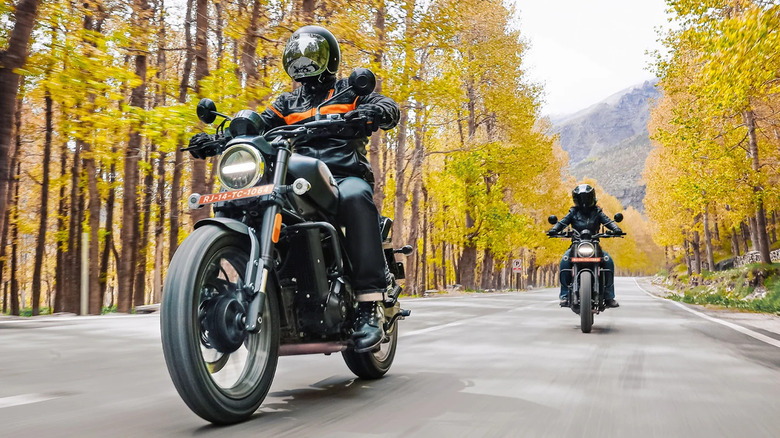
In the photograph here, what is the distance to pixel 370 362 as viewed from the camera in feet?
13.6

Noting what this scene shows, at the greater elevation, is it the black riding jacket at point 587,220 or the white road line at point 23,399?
the black riding jacket at point 587,220

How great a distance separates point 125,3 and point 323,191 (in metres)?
7.84

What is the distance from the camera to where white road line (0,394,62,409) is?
10.2 feet

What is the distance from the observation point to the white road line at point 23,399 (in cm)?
310

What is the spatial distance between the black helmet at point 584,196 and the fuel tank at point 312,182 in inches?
263

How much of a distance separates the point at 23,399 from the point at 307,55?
8.09 ft

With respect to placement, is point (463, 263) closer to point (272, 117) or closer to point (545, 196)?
point (545, 196)

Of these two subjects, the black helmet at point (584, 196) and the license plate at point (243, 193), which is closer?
the license plate at point (243, 193)

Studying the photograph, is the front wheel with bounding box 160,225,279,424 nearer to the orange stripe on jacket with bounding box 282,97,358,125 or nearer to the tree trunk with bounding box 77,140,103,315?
the orange stripe on jacket with bounding box 282,97,358,125

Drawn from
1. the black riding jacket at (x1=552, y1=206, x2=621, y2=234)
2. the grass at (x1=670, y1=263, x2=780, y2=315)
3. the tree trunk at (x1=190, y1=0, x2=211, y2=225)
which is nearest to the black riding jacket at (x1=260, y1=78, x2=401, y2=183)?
the black riding jacket at (x1=552, y1=206, x2=621, y2=234)

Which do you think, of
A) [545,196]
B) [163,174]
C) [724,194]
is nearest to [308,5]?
[163,174]

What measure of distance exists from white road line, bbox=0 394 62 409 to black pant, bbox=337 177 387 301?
5.70 feet

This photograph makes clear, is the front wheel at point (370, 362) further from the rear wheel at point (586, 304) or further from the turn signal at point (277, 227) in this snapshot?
the rear wheel at point (586, 304)

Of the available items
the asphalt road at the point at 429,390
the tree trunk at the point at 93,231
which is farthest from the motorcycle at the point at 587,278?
the tree trunk at the point at 93,231
